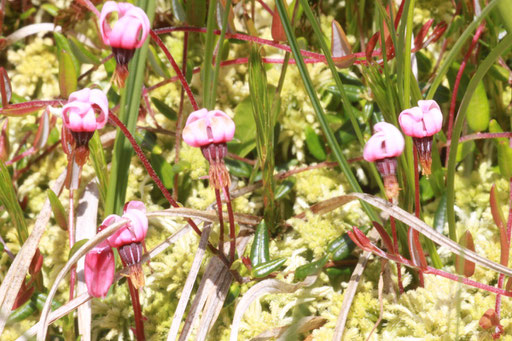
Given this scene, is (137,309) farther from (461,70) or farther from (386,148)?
(461,70)

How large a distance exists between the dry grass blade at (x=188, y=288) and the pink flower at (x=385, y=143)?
38 cm

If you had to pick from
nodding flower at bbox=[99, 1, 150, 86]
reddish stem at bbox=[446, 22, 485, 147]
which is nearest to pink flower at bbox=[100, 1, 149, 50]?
nodding flower at bbox=[99, 1, 150, 86]

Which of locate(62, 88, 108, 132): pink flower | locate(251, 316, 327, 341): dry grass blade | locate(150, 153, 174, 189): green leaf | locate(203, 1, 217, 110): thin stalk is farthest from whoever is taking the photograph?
locate(150, 153, 174, 189): green leaf

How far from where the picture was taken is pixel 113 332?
1.16m

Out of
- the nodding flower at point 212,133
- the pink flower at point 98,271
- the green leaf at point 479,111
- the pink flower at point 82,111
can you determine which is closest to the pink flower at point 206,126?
the nodding flower at point 212,133

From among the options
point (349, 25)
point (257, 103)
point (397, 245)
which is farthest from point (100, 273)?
point (349, 25)

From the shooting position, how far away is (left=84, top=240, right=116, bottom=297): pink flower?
0.88 meters

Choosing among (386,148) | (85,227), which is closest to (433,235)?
(386,148)

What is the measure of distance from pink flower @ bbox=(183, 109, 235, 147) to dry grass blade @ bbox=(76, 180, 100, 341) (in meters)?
0.45

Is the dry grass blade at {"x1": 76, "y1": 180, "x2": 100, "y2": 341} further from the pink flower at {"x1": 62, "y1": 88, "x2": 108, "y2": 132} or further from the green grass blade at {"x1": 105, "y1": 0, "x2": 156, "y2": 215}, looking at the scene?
the pink flower at {"x1": 62, "y1": 88, "x2": 108, "y2": 132}

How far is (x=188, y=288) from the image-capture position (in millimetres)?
1014

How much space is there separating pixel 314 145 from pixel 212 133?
498 millimetres

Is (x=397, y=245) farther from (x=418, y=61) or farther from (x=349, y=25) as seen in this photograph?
(x=349, y=25)

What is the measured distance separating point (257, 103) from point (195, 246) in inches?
15.2
